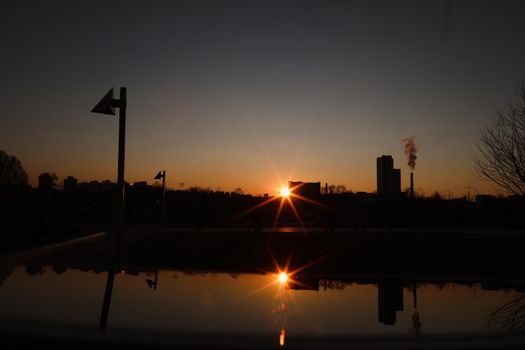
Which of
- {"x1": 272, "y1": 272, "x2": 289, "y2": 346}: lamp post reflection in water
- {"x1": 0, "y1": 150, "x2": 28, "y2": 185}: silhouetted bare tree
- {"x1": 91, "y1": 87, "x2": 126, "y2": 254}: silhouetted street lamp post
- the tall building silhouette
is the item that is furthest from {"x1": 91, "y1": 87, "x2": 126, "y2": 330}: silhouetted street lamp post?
the tall building silhouette

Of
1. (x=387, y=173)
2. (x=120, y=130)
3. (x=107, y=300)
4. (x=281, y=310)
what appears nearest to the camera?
(x=281, y=310)

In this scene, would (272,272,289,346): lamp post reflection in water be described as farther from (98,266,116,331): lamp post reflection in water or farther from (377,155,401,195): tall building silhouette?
(377,155,401,195): tall building silhouette

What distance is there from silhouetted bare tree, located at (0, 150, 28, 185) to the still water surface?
49.0 meters

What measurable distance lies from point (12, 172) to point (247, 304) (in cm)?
5845

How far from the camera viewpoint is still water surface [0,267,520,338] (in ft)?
20.6

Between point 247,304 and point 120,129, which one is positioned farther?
point 120,129

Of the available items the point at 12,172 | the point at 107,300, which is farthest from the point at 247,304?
the point at 12,172

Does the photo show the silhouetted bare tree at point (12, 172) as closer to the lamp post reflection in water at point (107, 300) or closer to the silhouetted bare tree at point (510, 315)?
the lamp post reflection in water at point (107, 300)

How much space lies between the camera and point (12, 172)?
5734 cm

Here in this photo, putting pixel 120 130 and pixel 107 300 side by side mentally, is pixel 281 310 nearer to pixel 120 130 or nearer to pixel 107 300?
pixel 107 300

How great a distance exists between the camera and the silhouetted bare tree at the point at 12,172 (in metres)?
53.4

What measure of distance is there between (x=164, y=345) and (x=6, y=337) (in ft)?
5.78

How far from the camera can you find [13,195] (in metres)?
45.4

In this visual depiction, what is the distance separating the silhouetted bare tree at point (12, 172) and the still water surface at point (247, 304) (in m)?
49.0
